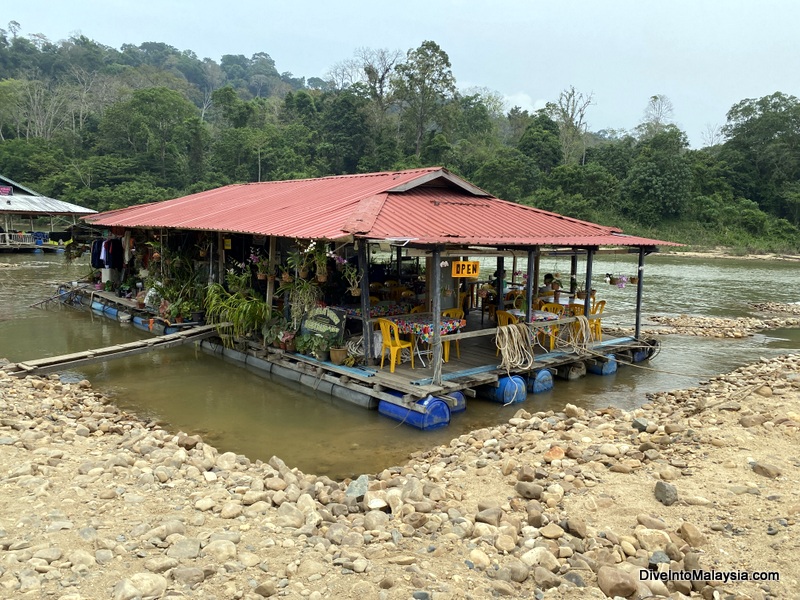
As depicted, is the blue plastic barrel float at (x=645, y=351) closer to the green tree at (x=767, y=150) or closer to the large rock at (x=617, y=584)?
the large rock at (x=617, y=584)

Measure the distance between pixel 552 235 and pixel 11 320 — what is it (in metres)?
12.9

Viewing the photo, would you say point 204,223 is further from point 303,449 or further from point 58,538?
point 58,538

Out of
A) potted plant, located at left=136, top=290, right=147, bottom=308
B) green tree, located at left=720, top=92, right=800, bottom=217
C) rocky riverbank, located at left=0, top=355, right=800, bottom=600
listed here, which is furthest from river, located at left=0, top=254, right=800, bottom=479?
green tree, located at left=720, top=92, right=800, bottom=217

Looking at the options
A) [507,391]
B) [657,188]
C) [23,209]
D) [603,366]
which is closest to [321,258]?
[507,391]

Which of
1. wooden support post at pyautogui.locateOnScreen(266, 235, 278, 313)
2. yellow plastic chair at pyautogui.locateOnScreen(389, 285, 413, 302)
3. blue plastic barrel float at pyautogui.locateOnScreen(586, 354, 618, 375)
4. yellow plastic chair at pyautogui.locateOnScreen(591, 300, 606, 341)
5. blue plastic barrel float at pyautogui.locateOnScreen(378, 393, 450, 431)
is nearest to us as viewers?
blue plastic barrel float at pyautogui.locateOnScreen(378, 393, 450, 431)

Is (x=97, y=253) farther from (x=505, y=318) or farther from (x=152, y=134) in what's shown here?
(x=152, y=134)

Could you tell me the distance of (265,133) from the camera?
52.5 metres

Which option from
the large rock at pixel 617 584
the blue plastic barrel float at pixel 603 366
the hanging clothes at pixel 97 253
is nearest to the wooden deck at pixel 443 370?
the blue plastic barrel float at pixel 603 366

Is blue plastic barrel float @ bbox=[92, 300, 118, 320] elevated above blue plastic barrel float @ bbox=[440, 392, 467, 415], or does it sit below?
above

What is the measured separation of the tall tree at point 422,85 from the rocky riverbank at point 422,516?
48.9m

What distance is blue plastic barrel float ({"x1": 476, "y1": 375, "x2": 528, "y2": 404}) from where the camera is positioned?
8820 millimetres

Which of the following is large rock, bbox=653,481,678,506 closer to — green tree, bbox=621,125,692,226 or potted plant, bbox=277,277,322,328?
potted plant, bbox=277,277,322,328

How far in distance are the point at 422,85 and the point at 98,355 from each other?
47.7 metres

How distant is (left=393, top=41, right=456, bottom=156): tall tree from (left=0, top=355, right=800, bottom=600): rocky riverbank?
4886cm
